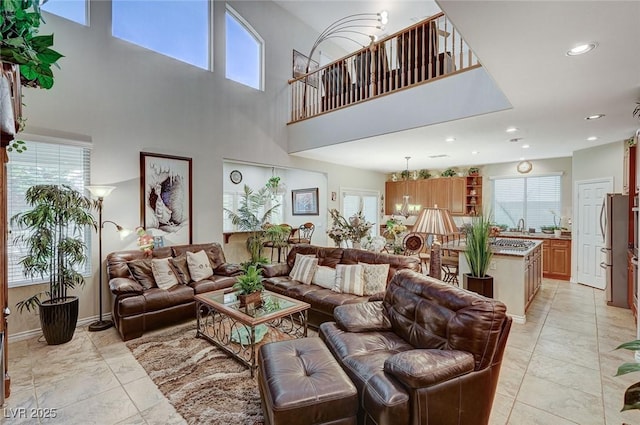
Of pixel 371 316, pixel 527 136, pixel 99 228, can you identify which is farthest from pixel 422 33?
pixel 99 228

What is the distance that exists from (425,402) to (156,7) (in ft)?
20.0

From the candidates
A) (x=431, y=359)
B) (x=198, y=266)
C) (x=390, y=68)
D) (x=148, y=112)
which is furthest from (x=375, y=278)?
(x=148, y=112)

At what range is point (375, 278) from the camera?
3.53 meters

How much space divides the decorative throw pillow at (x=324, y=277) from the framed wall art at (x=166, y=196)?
2.30 m

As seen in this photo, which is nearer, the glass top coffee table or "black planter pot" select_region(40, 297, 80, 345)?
the glass top coffee table

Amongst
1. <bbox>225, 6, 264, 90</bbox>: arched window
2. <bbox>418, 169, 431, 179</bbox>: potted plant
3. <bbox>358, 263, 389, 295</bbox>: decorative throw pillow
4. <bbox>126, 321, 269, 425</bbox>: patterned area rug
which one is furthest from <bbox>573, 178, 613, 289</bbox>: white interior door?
<bbox>225, 6, 264, 90</bbox>: arched window

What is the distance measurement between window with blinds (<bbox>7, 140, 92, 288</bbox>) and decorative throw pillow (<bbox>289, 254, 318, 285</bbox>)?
2.72 metres

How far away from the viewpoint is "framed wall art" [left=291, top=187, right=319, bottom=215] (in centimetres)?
763

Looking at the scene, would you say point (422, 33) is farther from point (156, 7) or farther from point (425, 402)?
point (425, 402)

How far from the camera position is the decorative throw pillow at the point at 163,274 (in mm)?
3787

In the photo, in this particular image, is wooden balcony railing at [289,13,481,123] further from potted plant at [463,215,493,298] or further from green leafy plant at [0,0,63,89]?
green leafy plant at [0,0,63,89]

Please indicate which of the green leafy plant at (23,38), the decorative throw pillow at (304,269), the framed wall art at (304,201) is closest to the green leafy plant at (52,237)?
the green leafy plant at (23,38)

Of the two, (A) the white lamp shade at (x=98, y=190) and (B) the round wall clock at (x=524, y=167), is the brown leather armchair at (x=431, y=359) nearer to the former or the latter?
(A) the white lamp shade at (x=98, y=190)

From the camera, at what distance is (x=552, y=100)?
3186 mm
